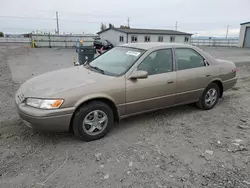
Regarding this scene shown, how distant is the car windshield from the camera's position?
365 centimetres

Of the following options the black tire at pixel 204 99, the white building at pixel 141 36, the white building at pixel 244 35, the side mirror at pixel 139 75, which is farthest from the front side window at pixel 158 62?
the white building at pixel 244 35

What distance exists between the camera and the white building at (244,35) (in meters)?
30.0

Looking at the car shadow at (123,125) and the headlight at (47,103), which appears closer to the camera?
the headlight at (47,103)

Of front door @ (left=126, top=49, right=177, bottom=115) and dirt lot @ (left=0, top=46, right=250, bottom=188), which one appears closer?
dirt lot @ (left=0, top=46, right=250, bottom=188)

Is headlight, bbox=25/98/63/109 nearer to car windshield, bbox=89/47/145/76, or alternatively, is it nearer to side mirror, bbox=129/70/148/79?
car windshield, bbox=89/47/145/76

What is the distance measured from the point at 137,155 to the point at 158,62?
1.83 metres

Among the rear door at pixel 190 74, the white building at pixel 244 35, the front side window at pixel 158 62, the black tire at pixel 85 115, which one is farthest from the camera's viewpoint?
the white building at pixel 244 35

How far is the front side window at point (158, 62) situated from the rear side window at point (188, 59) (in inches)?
7.9

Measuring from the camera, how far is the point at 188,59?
14.2ft

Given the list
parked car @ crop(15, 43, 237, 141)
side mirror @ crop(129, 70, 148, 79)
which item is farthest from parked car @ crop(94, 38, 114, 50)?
side mirror @ crop(129, 70, 148, 79)

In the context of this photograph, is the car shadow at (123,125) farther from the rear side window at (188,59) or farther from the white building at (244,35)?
the white building at (244,35)

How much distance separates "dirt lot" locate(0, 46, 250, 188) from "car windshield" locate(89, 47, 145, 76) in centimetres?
109

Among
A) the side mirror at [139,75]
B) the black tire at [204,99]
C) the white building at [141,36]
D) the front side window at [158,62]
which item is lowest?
the black tire at [204,99]

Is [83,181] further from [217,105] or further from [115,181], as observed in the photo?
[217,105]
